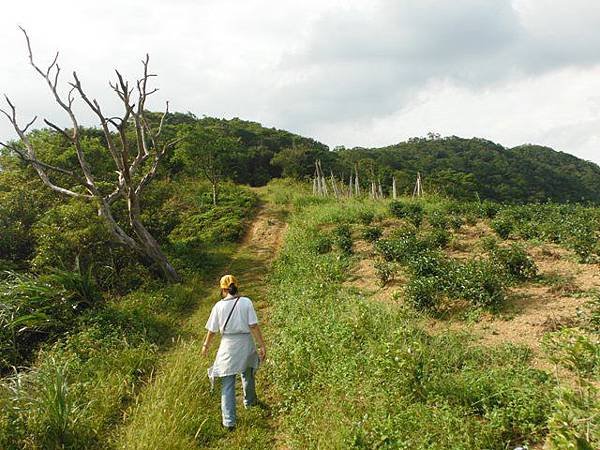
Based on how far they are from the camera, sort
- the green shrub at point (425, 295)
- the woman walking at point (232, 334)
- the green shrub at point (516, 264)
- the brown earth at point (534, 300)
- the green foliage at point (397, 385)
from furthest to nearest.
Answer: the green shrub at point (516, 264), the green shrub at point (425, 295), the brown earth at point (534, 300), the woman walking at point (232, 334), the green foliage at point (397, 385)

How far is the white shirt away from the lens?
17.5ft

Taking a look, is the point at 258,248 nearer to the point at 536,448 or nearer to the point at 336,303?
the point at 336,303

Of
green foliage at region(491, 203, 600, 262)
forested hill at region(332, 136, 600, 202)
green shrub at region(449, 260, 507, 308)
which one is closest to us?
green shrub at region(449, 260, 507, 308)

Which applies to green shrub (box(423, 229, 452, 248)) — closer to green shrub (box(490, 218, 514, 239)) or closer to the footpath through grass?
green shrub (box(490, 218, 514, 239))

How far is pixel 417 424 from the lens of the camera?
4098 millimetres

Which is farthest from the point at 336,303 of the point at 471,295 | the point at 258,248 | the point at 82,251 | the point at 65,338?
Result: the point at 258,248

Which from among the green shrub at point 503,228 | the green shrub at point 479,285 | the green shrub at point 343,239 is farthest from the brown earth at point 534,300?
the green shrub at point 343,239

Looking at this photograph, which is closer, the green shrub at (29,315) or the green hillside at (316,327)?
the green hillside at (316,327)

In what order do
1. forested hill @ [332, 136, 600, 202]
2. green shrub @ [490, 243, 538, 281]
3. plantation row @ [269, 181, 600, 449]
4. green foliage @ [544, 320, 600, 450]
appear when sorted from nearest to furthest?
1. green foliage @ [544, 320, 600, 450]
2. plantation row @ [269, 181, 600, 449]
3. green shrub @ [490, 243, 538, 281]
4. forested hill @ [332, 136, 600, 202]

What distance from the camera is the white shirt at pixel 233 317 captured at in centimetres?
534

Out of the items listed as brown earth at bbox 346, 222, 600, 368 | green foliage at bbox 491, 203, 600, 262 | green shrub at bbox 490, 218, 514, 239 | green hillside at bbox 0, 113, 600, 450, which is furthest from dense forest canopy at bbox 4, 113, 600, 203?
brown earth at bbox 346, 222, 600, 368

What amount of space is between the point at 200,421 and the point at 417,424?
104 inches

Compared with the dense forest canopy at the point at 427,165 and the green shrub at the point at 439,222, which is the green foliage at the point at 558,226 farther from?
the dense forest canopy at the point at 427,165

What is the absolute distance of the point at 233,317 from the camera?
210 inches
